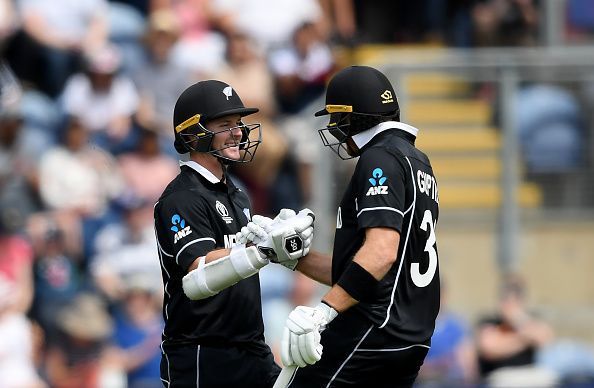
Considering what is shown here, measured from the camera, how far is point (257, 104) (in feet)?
37.8

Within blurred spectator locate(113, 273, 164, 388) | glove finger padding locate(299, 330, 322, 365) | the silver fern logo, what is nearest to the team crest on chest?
the silver fern logo

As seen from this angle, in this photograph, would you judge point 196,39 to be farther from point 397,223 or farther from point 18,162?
point 397,223

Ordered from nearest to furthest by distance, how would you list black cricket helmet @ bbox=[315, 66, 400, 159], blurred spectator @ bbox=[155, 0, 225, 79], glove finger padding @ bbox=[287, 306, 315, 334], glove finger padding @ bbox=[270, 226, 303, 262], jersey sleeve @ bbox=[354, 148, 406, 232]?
glove finger padding @ bbox=[287, 306, 315, 334], jersey sleeve @ bbox=[354, 148, 406, 232], glove finger padding @ bbox=[270, 226, 303, 262], black cricket helmet @ bbox=[315, 66, 400, 159], blurred spectator @ bbox=[155, 0, 225, 79]

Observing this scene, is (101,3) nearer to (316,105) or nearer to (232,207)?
(316,105)

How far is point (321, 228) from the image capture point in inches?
400

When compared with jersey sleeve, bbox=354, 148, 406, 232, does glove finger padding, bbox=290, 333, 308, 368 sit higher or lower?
lower

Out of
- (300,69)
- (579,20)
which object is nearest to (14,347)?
(300,69)

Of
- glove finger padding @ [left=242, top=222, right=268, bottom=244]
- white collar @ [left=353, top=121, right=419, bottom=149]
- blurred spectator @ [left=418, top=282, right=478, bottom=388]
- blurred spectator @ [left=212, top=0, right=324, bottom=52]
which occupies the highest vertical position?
blurred spectator @ [left=212, top=0, right=324, bottom=52]

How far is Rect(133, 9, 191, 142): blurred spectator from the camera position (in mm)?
11461

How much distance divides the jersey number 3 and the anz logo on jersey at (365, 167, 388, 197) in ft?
0.92

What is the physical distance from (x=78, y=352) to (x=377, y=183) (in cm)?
532

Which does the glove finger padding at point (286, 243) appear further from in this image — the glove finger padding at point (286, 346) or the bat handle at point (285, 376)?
the bat handle at point (285, 376)

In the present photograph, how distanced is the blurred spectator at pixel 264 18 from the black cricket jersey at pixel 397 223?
253 inches

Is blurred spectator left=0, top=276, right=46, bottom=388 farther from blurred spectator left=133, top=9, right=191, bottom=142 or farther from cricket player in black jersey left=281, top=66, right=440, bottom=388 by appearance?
cricket player in black jersey left=281, top=66, right=440, bottom=388
